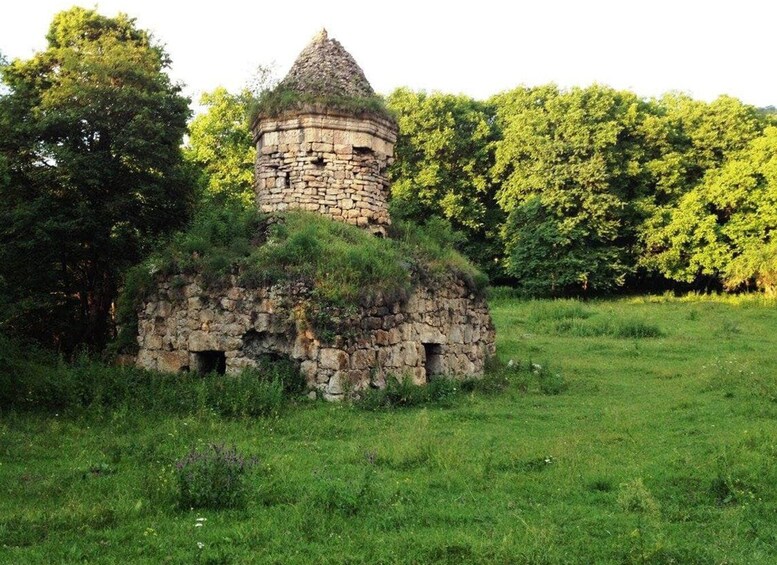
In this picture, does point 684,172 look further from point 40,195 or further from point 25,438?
point 25,438

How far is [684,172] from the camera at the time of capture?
30.4 m

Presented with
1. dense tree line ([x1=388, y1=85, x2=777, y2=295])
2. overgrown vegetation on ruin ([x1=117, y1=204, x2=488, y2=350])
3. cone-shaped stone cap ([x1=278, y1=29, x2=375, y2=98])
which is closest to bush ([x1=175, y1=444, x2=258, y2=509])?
overgrown vegetation on ruin ([x1=117, y1=204, x2=488, y2=350])

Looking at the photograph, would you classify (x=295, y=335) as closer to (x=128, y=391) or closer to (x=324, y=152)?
(x=128, y=391)

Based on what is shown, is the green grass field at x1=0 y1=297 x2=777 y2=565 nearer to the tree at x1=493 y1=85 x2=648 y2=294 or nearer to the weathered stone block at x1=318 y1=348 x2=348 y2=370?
the weathered stone block at x1=318 y1=348 x2=348 y2=370

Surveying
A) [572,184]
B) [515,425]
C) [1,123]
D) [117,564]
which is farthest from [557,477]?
[572,184]

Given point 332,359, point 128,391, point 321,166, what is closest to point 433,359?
point 332,359

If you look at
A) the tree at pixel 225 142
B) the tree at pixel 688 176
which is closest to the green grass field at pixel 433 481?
the tree at pixel 225 142

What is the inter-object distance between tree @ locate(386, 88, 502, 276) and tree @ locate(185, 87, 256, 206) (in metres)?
8.40

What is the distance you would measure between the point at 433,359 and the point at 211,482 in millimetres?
7796

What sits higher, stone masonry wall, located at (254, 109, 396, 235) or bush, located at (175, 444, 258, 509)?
stone masonry wall, located at (254, 109, 396, 235)

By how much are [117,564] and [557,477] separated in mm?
4424

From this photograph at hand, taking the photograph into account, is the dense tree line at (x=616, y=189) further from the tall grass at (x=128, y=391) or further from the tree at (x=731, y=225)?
the tall grass at (x=128, y=391)

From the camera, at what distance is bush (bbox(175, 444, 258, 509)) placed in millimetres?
6340

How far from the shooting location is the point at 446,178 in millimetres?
33656
